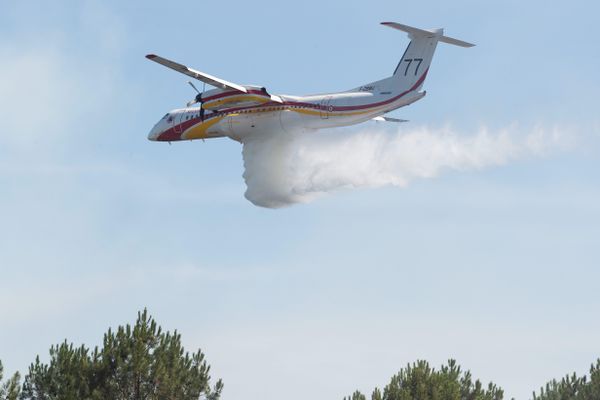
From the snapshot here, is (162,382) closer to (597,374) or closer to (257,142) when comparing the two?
(257,142)

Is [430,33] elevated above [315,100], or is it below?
above

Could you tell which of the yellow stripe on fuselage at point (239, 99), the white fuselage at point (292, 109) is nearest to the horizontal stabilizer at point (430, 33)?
the white fuselage at point (292, 109)

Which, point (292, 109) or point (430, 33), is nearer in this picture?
point (430, 33)

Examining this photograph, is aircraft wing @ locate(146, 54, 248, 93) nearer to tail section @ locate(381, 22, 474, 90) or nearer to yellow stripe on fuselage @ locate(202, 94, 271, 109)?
yellow stripe on fuselage @ locate(202, 94, 271, 109)

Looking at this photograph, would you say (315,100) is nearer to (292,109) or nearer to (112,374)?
(292,109)

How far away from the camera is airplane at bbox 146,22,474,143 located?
54.4 meters

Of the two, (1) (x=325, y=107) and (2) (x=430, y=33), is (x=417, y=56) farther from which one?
(1) (x=325, y=107)

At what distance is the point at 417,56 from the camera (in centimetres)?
5488

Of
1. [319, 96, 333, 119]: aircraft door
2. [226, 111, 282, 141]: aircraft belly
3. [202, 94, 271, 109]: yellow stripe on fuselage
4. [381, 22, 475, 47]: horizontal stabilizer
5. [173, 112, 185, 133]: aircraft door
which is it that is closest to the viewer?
[381, 22, 475, 47]: horizontal stabilizer

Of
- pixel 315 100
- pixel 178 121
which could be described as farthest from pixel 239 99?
pixel 178 121

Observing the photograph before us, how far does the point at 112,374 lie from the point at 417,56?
19649 mm

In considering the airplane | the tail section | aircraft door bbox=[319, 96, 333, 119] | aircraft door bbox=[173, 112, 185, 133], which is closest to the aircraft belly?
the airplane

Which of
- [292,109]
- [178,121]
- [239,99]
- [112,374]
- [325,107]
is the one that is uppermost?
[178,121]

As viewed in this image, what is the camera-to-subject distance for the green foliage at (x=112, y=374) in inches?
2122
